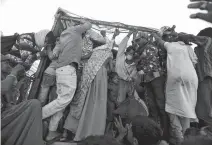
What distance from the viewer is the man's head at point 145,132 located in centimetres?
209

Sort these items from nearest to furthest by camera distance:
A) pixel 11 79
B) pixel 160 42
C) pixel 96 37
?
pixel 11 79, pixel 160 42, pixel 96 37

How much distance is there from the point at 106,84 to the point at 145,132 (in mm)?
1100

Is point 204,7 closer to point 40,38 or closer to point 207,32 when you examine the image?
point 207,32

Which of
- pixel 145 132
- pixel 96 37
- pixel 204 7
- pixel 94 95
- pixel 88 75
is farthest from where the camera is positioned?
pixel 96 37

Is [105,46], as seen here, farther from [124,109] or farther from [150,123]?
[150,123]

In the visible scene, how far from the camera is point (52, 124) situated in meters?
2.85

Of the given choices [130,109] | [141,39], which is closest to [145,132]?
[130,109]

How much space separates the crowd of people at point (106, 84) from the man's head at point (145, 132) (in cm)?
29

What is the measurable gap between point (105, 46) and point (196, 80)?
1.38 metres

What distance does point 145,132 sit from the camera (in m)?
2.11

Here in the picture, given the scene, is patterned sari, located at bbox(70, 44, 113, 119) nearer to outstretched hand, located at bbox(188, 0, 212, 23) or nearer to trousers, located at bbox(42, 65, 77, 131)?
trousers, located at bbox(42, 65, 77, 131)

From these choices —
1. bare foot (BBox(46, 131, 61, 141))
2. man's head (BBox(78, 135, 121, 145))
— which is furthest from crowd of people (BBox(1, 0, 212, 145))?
man's head (BBox(78, 135, 121, 145))

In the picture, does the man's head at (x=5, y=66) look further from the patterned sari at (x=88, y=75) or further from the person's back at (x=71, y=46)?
the patterned sari at (x=88, y=75)

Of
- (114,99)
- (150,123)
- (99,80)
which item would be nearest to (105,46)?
(99,80)
